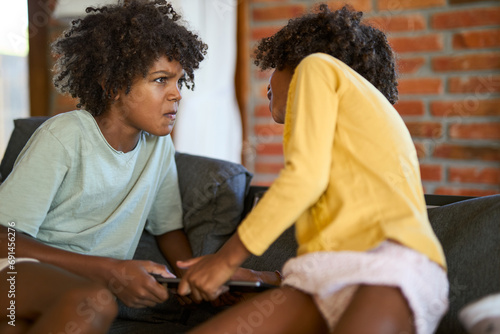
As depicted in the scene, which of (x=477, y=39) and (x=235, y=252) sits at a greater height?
(x=477, y=39)

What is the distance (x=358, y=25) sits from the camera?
1104mm

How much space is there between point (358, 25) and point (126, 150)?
614 millimetres

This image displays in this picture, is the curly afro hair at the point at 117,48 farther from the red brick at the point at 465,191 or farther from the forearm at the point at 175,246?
the red brick at the point at 465,191

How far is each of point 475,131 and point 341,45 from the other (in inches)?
46.6

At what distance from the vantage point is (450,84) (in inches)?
80.8

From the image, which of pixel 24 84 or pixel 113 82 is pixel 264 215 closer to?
pixel 113 82

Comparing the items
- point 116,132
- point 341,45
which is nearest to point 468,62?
point 341,45

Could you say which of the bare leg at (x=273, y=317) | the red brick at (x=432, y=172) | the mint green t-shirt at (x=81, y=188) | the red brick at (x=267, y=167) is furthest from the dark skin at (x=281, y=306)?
the red brick at (x=267, y=167)

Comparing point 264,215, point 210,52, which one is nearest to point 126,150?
point 264,215

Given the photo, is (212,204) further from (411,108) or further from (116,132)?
(411,108)

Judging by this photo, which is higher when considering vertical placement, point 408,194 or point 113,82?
point 113,82

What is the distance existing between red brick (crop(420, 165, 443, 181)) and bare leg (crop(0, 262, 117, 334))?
59.9 inches

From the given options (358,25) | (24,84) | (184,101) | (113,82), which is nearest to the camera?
(358,25)

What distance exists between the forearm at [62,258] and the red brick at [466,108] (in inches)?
58.5
